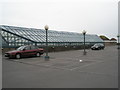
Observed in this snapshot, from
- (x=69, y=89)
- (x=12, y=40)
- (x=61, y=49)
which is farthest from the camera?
(x=61, y=49)

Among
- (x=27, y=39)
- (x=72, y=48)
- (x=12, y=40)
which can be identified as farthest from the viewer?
(x=72, y=48)

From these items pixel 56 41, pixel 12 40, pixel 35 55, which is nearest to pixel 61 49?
pixel 56 41

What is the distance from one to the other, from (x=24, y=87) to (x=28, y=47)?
37.6 feet

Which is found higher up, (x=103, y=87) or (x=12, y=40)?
(x=12, y=40)

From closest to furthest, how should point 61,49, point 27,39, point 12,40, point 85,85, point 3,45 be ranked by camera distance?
point 85,85, point 3,45, point 12,40, point 27,39, point 61,49

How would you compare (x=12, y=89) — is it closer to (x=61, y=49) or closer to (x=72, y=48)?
(x=61, y=49)

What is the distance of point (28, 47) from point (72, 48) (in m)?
16.9

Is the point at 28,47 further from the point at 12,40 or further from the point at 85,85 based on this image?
the point at 85,85

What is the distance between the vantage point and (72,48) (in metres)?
31.9

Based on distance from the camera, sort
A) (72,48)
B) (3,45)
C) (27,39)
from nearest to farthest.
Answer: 1. (3,45)
2. (27,39)
3. (72,48)

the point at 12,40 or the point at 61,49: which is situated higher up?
the point at 12,40

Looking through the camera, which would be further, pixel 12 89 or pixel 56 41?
pixel 56 41

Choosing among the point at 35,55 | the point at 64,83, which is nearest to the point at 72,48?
the point at 35,55

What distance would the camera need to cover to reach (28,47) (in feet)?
53.4
